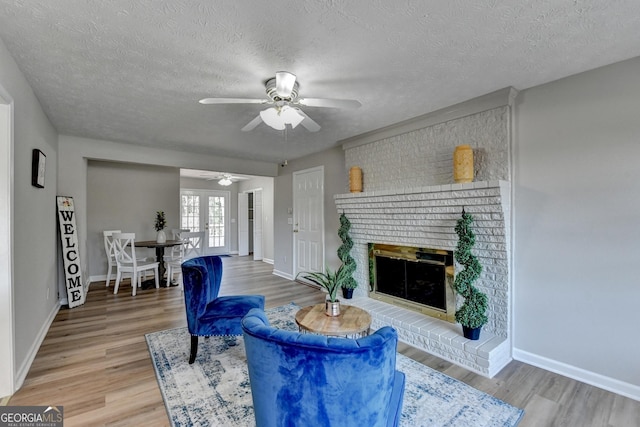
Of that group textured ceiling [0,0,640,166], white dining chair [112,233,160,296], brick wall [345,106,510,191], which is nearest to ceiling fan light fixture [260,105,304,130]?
textured ceiling [0,0,640,166]

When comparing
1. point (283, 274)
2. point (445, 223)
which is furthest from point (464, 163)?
point (283, 274)

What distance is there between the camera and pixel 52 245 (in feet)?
11.8

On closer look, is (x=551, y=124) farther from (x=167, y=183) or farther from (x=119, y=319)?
(x=167, y=183)

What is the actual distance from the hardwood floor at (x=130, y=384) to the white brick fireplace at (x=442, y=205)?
0.73 feet

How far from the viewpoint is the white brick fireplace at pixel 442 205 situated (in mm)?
2635

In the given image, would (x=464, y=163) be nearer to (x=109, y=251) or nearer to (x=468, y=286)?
(x=468, y=286)

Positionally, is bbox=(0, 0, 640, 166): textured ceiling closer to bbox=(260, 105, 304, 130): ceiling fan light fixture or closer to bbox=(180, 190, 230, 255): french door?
bbox=(260, 105, 304, 130): ceiling fan light fixture

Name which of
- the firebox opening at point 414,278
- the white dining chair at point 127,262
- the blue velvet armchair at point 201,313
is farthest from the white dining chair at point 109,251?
the firebox opening at point 414,278

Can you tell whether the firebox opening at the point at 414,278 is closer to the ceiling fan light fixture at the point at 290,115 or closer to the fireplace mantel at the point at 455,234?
the fireplace mantel at the point at 455,234

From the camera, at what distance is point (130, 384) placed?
222 cm

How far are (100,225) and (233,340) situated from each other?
4221 millimetres

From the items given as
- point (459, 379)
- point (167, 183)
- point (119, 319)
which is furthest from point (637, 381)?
point (167, 183)

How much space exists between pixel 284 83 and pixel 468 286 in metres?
2.35

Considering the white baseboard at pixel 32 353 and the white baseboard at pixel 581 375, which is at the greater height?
the white baseboard at pixel 32 353
